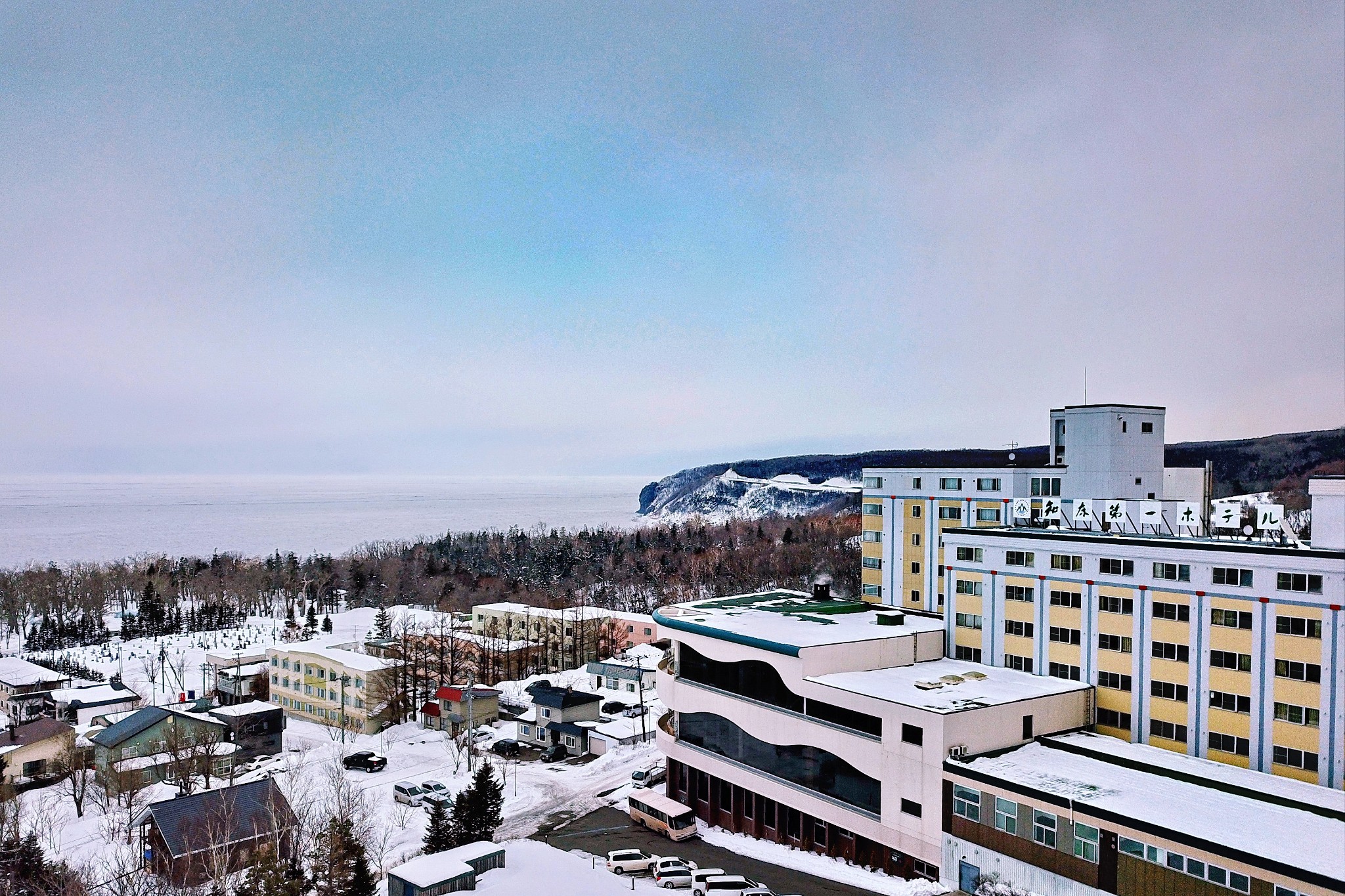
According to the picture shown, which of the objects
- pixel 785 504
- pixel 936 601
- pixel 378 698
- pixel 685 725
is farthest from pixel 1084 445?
pixel 785 504

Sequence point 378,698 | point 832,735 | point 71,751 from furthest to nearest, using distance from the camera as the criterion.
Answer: point 378,698
point 71,751
point 832,735

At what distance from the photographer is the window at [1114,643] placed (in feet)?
61.2

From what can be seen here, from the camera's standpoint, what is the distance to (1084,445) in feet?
76.1

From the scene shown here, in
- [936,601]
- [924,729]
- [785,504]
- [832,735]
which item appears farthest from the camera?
[785,504]

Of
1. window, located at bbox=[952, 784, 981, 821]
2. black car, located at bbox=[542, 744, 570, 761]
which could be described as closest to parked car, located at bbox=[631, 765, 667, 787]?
black car, located at bbox=[542, 744, 570, 761]

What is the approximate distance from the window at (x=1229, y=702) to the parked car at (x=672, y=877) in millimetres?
11638

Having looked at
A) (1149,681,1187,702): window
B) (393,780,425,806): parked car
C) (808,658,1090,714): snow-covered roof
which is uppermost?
(1149,681,1187,702): window

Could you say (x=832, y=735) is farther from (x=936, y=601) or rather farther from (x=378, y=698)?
(x=378, y=698)

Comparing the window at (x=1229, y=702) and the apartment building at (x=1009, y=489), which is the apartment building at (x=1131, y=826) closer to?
the window at (x=1229, y=702)

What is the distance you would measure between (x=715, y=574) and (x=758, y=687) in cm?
4959

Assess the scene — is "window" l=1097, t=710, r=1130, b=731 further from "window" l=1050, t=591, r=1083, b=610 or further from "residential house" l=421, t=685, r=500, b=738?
"residential house" l=421, t=685, r=500, b=738

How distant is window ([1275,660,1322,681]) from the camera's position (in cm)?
1584

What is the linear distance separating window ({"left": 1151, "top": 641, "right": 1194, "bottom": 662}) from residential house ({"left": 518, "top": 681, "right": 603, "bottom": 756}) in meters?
19.1

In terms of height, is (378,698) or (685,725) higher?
(685,725)
